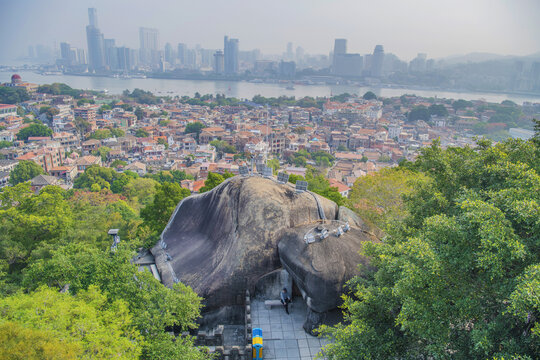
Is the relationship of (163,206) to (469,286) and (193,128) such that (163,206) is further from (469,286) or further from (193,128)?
(193,128)

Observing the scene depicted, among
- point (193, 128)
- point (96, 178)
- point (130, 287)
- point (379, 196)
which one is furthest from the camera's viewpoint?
point (193, 128)

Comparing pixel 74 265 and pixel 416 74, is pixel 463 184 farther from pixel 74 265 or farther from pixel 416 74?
pixel 416 74

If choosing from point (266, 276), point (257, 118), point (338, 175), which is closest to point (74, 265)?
point (266, 276)

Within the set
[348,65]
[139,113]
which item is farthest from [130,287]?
[348,65]

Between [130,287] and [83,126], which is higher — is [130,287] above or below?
above

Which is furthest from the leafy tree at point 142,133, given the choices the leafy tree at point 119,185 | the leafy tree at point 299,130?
the leafy tree at point 119,185

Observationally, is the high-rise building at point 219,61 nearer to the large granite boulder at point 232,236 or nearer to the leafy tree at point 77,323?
the large granite boulder at point 232,236
